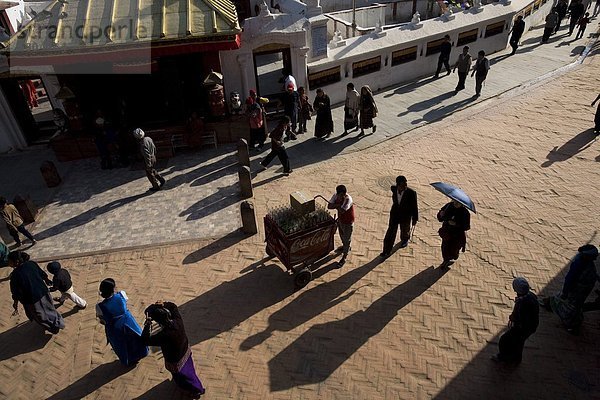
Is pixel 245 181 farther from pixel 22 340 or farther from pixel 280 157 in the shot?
pixel 22 340

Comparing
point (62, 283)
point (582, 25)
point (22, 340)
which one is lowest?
point (22, 340)

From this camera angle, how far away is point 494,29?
1908 centimetres

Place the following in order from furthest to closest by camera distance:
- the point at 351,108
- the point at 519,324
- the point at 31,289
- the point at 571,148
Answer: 1. the point at 351,108
2. the point at 571,148
3. the point at 31,289
4. the point at 519,324

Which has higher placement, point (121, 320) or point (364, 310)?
point (121, 320)

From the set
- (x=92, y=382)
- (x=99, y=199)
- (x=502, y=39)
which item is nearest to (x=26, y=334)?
(x=92, y=382)

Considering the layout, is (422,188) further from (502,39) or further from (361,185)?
(502,39)

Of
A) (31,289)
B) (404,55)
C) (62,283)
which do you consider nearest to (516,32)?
(404,55)

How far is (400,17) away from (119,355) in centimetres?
2423

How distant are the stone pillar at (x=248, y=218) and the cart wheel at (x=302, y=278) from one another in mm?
2037

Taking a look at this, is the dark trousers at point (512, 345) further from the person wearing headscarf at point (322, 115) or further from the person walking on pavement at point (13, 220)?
the person walking on pavement at point (13, 220)

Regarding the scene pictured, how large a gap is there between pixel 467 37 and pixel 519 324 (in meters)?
15.6

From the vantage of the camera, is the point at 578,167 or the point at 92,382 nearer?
the point at 92,382

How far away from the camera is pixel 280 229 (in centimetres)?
749

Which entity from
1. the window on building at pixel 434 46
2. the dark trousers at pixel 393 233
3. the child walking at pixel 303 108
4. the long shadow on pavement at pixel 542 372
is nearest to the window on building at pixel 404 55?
the window on building at pixel 434 46
